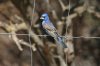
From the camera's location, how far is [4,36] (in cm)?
285

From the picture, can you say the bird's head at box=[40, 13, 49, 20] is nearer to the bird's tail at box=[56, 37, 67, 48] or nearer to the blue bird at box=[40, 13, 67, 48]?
the blue bird at box=[40, 13, 67, 48]

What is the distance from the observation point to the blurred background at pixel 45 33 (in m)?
2.82

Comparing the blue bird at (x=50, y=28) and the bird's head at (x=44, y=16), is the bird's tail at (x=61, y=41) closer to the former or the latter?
the blue bird at (x=50, y=28)

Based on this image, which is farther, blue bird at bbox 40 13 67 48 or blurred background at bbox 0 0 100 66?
blurred background at bbox 0 0 100 66

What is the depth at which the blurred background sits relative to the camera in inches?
111

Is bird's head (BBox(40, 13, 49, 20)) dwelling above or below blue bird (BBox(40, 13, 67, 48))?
above

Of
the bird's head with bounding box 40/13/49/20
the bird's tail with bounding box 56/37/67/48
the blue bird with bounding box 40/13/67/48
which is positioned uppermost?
the bird's head with bounding box 40/13/49/20

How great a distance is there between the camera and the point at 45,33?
2.78m

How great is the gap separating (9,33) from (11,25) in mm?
43

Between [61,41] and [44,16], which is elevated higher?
[44,16]

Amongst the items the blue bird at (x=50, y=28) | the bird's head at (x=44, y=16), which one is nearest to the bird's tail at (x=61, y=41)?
the blue bird at (x=50, y=28)

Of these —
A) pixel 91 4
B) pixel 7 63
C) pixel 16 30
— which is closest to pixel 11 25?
pixel 16 30

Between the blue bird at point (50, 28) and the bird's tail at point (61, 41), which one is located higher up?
the blue bird at point (50, 28)

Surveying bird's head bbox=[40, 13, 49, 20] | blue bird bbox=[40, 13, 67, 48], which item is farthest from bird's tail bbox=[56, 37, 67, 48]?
bird's head bbox=[40, 13, 49, 20]
